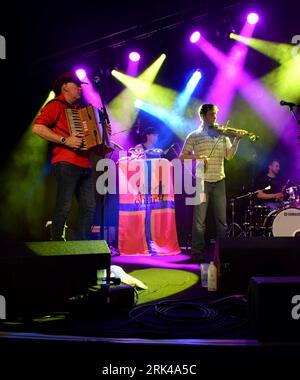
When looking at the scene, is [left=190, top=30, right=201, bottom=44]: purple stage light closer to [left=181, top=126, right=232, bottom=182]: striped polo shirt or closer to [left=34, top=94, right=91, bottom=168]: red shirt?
[left=181, top=126, right=232, bottom=182]: striped polo shirt

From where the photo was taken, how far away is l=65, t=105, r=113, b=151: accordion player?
163 inches

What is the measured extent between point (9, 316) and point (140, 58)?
6.50m

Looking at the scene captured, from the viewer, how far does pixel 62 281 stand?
Result: 3020 millimetres

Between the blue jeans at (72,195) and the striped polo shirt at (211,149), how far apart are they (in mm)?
2049

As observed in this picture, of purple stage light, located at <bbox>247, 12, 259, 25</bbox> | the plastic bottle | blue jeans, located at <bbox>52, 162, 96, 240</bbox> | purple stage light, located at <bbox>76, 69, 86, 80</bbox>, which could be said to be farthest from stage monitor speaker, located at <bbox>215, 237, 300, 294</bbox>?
purple stage light, located at <bbox>76, 69, 86, 80</bbox>

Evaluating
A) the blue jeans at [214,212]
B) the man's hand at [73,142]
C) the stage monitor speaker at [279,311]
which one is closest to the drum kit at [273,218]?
the blue jeans at [214,212]

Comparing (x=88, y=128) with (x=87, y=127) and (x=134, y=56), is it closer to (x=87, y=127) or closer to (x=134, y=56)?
(x=87, y=127)

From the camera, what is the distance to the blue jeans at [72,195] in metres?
4.05

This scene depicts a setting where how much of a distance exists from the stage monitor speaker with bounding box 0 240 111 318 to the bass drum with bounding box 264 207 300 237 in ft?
13.7

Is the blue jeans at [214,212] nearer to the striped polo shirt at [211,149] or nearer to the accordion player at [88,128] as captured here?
the striped polo shirt at [211,149]

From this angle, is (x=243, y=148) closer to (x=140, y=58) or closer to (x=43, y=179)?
(x=140, y=58)

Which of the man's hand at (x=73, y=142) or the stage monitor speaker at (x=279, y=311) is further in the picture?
the man's hand at (x=73, y=142)

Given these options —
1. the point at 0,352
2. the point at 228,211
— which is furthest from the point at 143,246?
the point at 0,352

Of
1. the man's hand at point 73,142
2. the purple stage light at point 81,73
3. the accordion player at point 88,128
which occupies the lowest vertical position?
the man's hand at point 73,142
